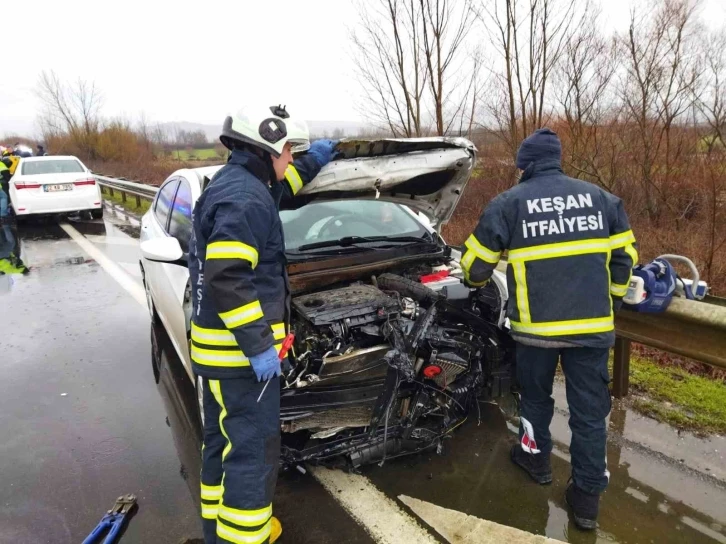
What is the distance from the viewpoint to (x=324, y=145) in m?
2.91

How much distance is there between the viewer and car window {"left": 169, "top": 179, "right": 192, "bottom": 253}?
11.3 feet

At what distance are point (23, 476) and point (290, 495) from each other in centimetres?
159

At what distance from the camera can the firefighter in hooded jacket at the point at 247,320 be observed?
197 centimetres

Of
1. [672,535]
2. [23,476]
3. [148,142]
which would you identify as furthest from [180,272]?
[148,142]

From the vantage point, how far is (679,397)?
3400 millimetres

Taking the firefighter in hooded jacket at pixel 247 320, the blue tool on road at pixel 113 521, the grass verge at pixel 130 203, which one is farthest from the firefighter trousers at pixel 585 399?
the grass verge at pixel 130 203

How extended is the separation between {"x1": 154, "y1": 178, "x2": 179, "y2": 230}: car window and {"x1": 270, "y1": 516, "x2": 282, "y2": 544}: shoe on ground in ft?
8.64

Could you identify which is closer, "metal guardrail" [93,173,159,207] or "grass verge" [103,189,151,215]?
"metal guardrail" [93,173,159,207]

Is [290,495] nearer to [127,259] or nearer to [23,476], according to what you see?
[23,476]

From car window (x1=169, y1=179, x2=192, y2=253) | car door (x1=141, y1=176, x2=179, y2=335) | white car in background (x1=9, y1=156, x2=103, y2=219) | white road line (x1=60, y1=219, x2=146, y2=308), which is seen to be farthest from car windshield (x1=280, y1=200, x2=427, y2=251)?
white car in background (x1=9, y1=156, x2=103, y2=219)

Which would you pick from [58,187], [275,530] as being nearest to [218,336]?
[275,530]

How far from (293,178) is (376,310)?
2.88 ft

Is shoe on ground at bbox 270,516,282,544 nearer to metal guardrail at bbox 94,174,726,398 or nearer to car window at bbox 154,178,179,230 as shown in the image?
metal guardrail at bbox 94,174,726,398

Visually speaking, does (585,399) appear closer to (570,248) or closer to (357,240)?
(570,248)
